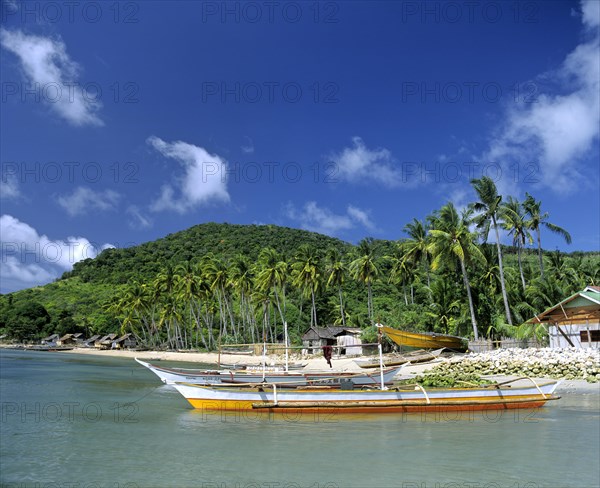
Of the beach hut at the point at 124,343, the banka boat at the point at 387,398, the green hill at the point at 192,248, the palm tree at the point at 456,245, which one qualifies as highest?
the green hill at the point at 192,248

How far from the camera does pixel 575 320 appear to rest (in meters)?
29.1

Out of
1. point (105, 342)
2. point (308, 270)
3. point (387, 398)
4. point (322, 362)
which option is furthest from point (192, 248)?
point (387, 398)

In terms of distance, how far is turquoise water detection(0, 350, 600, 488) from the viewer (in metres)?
10.3

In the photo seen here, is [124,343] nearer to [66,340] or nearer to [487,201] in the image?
[66,340]

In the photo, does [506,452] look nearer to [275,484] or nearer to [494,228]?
[275,484]

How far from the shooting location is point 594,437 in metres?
13.1

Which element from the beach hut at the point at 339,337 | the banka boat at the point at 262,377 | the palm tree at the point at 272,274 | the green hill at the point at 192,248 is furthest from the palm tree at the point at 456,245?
the green hill at the point at 192,248

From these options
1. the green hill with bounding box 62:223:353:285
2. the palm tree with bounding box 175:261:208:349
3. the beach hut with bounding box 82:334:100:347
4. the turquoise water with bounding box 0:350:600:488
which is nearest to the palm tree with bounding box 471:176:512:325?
the turquoise water with bounding box 0:350:600:488

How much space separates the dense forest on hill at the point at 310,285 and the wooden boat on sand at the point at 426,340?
174 centimetres

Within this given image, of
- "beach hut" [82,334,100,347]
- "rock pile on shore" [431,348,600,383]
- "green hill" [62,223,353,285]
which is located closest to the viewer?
"rock pile on shore" [431,348,600,383]

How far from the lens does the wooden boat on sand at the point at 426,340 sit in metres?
34.4

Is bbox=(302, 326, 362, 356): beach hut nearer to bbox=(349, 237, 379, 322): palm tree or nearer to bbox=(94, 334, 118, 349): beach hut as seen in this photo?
bbox=(349, 237, 379, 322): palm tree

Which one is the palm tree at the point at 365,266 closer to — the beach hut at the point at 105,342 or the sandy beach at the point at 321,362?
the sandy beach at the point at 321,362

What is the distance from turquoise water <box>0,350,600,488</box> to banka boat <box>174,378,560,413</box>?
1.16ft
